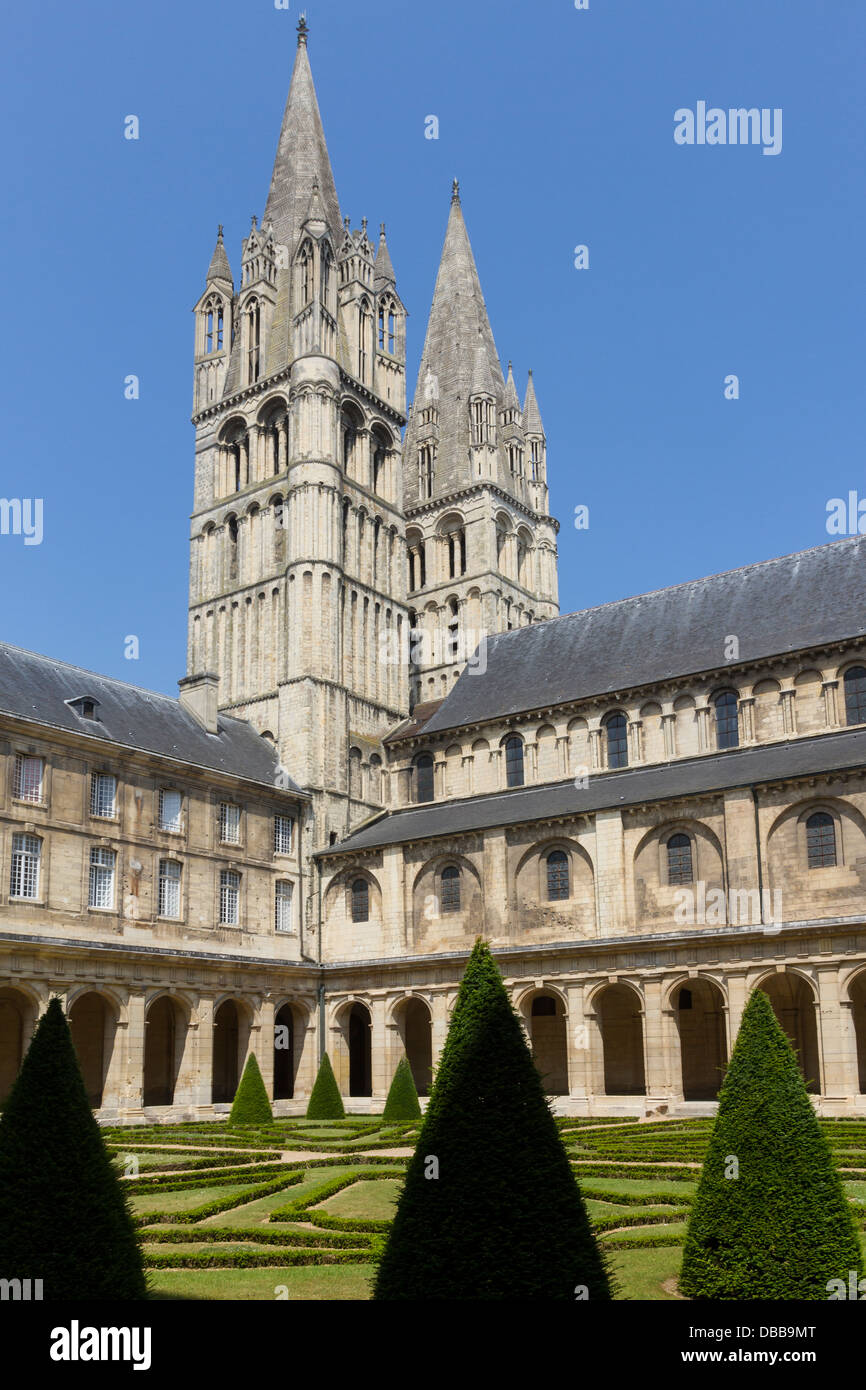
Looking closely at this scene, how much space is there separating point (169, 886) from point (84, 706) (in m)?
6.84

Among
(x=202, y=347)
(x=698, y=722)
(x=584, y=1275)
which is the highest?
(x=202, y=347)

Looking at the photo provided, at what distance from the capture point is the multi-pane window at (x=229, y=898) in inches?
1796

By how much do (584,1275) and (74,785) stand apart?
110 ft

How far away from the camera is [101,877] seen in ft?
134

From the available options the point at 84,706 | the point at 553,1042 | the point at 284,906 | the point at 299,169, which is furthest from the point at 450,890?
the point at 299,169

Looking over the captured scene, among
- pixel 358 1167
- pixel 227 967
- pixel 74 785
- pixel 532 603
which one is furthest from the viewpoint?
pixel 532 603

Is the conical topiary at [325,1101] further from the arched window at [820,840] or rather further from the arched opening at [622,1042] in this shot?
the arched window at [820,840]

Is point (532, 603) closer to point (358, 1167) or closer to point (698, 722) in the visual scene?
point (698, 722)

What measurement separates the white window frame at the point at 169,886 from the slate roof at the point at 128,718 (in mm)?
3782

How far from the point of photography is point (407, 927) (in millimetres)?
46625

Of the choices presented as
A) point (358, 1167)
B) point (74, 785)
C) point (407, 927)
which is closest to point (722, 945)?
point (407, 927)

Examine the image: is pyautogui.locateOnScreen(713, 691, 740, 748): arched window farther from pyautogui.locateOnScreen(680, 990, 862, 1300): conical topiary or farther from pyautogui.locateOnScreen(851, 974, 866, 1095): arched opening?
pyautogui.locateOnScreen(680, 990, 862, 1300): conical topiary

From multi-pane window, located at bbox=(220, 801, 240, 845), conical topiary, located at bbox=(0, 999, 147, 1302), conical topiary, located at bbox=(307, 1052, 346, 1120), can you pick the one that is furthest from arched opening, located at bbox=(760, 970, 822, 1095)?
conical topiary, located at bbox=(0, 999, 147, 1302)
